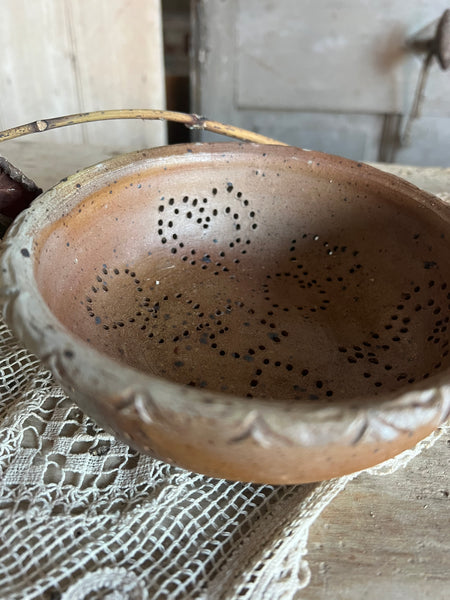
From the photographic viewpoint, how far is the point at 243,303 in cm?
57

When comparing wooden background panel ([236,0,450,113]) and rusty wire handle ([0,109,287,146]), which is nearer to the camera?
rusty wire handle ([0,109,287,146])

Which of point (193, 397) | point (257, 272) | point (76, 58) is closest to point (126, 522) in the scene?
point (193, 397)

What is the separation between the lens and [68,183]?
0.49 meters

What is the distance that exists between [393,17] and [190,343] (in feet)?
3.98

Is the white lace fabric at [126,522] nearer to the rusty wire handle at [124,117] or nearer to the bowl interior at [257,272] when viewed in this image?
the bowl interior at [257,272]

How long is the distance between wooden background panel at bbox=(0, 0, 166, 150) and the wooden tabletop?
1059 mm

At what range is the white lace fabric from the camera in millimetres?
370

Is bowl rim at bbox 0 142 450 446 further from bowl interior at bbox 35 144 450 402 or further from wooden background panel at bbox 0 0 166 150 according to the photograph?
wooden background panel at bbox 0 0 166 150

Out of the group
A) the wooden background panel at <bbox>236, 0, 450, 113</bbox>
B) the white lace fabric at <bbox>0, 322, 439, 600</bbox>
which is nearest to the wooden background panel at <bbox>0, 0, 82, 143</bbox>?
the wooden background panel at <bbox>236, 0, 450, 113</bbox>

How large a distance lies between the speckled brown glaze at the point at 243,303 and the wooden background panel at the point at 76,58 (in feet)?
2.56

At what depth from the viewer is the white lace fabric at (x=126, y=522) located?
370 mm

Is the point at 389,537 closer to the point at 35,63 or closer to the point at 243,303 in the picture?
the point at 243,303

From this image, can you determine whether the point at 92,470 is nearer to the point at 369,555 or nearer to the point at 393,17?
the point at 369,555

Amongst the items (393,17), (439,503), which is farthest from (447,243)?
(393,17)
